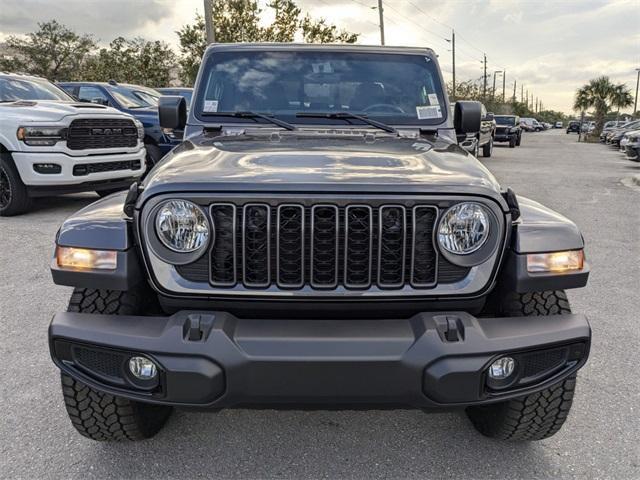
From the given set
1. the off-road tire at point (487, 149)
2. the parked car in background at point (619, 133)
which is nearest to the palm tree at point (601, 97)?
the parked car in background at point (619, 133)

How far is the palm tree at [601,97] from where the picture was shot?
1827 inches

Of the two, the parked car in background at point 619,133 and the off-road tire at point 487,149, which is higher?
the off-road tire at point 487,149

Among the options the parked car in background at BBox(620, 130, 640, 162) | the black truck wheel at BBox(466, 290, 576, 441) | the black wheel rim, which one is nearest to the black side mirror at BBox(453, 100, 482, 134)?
the black truck wheel at BBox(466, 290, 576, 441)

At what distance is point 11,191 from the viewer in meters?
6.95

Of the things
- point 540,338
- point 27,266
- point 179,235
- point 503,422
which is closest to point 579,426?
point 503,422

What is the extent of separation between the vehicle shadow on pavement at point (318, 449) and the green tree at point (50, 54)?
31515 mm

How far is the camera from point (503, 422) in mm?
2312

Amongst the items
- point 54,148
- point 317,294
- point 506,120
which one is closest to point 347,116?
point 317,294

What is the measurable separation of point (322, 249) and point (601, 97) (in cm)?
5276

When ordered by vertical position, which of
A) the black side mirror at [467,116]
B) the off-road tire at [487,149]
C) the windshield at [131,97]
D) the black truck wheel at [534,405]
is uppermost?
the windshield at [131,97]

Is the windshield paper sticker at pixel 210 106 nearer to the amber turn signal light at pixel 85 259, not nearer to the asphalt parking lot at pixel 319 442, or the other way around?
the amber turn signal light at pixel 85 259

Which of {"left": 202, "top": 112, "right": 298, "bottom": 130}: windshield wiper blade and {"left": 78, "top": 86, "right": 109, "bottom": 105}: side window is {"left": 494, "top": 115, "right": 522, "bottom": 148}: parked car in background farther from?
{"left": 202, "top": 112, "right": 298, "bottom": 130}: windshield wiper blade

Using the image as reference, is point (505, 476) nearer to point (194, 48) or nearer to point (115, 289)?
point (115, 289)

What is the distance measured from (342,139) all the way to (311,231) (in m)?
0.91
